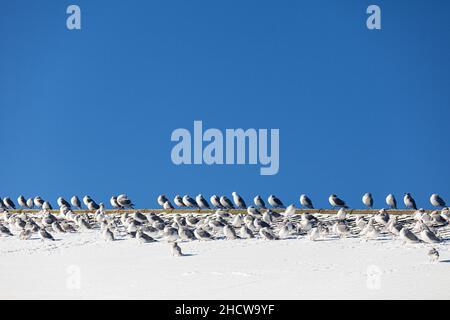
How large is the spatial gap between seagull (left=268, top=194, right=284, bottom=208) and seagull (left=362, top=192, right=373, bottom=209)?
356 cm

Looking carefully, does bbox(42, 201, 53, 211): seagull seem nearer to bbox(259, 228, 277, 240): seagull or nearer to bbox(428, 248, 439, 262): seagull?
bbox(259, 228, 277, 240): seagull

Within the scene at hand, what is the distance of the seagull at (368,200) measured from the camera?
28823mm

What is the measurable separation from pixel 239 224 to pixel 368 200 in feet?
19.4

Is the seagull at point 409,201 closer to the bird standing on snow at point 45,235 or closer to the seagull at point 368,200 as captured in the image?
the seagull at point 368,200

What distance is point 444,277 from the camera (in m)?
16.5

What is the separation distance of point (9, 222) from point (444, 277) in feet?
61.8

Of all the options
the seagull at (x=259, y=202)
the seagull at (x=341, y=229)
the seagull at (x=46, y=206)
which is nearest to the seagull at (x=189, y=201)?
the seagull at (x=259, y=202)

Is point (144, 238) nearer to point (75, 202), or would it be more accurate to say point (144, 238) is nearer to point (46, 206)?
point (75, 202)

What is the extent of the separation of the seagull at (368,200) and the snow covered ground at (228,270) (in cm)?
563

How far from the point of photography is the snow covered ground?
15125 mm

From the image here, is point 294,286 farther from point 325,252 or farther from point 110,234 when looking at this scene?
point 110,234

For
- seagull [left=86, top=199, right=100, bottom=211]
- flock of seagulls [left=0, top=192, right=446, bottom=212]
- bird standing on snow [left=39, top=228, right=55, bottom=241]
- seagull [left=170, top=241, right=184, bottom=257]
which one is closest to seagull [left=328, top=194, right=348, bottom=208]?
flock of seagulls [left=0, top=192, right=446, bottom=212]

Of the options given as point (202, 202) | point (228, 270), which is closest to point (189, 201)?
point (202, 202)

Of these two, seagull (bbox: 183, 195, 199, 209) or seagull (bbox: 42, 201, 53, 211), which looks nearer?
seagull (bbox: 183, 195, 199, 209)
